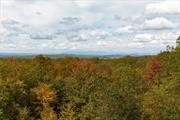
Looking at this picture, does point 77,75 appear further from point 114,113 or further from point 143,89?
point 114,113

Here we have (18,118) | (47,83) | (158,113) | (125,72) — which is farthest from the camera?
(125,72)

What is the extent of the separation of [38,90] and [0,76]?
28.3ft

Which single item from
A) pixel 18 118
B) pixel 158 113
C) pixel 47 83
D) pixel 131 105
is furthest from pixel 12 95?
pixel 158 113

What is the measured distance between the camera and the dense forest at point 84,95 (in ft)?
219

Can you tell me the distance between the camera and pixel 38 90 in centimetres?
8838

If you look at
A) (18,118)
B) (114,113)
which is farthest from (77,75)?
(114,113)

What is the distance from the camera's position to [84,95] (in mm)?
89750

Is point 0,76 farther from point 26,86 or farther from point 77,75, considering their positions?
point 77,75

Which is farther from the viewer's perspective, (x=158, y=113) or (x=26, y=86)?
(x=26, y=86)

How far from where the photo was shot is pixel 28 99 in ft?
293

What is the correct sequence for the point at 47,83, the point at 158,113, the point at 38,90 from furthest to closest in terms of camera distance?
the point at 47,83 < the point at 38,90 < the point at 158,113

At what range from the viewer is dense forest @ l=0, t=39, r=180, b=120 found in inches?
2625

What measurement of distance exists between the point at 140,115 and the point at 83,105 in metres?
17.7

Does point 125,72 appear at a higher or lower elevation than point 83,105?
higher
